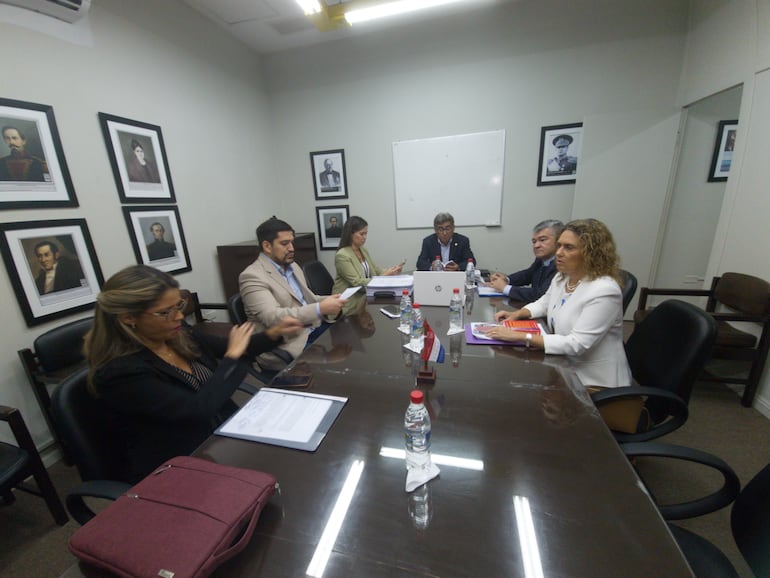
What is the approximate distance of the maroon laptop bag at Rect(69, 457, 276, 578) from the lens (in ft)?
1.83

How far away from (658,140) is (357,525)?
13.6 ft

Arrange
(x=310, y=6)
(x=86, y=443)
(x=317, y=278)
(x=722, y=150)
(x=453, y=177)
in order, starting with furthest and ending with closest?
(x=453, y=177) < (x=722, y=150) < (x=317, y=278) < (x=310, y=6) < (x=86, y=443)

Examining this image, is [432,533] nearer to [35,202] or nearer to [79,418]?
[79,418]

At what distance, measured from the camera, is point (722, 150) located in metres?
3.12

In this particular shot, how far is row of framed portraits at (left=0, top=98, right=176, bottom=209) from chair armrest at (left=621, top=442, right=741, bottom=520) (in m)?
3.15

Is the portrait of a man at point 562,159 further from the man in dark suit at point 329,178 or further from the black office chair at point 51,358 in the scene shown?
the black office chair at point 51,358

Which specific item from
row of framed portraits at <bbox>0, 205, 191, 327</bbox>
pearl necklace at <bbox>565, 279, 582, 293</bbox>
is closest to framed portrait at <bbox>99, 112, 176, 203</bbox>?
row of framed portraits at <bbox>0, 205, 191, 327</bbox>

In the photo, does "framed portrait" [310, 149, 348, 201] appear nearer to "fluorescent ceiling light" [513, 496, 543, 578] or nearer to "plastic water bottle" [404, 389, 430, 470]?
"plastic water bottle" [404, 389, 430, 470]

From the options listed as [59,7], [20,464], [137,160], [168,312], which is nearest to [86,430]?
[168,312]

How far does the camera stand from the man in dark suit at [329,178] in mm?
4000

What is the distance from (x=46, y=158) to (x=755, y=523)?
3.49 metres

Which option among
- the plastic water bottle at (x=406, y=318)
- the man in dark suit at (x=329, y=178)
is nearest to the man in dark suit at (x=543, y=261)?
the plastic water bottle at (x=406, y=318)

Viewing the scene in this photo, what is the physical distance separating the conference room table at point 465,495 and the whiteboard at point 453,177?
2.84 m

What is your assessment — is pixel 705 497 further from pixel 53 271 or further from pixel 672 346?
pixel 53 271
